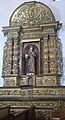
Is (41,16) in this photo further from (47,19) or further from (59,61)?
(59,61)

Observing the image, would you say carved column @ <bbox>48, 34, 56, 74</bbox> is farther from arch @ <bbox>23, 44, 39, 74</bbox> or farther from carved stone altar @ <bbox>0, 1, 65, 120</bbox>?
arch @ <bbox>23, 44, 39, 74</bbox>

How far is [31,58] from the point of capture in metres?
6.04

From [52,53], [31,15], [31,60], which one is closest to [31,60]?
[31,60]

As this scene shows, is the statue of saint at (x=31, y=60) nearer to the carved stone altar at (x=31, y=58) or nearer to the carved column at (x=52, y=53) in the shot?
the carved stone altar at (x=31, y=58)

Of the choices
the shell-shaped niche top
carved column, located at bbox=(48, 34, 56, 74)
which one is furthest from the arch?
the shell-shaped niche top

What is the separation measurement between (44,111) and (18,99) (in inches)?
27.5

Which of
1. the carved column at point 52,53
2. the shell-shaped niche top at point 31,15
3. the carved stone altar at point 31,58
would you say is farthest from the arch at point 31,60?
the shell-shaped niche top at point 31,15

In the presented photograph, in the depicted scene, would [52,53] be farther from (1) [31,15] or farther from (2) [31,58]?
(1) [31,15]

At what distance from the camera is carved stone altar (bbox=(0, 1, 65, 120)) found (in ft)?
17.8

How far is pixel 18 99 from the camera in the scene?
5398 mm

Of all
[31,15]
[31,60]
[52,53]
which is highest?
[31,15]

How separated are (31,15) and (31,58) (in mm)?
1278

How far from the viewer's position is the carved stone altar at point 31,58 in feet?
17.8

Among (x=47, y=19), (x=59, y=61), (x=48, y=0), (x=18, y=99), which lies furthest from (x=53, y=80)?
(x=48, y=0)
